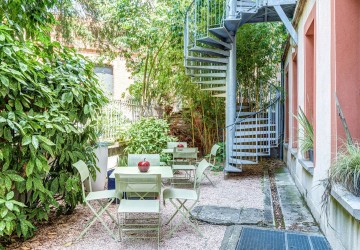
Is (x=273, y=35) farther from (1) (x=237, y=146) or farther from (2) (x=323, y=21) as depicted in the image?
(2) (x=323, y=21)

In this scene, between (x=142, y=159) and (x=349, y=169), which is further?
(x=142, y=159)

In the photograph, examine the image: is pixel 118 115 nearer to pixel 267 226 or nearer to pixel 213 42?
pixel 213 42

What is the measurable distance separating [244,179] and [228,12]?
11.3 ft

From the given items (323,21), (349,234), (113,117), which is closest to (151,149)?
(113,117)

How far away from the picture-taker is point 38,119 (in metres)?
3.18

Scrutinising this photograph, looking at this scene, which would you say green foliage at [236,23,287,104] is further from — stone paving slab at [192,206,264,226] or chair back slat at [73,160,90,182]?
chair back slat at [73,160,90,182]

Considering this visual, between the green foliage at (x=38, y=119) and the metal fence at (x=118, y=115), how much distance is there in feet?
10.8

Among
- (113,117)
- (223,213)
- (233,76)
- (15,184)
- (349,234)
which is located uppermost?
(233,76)

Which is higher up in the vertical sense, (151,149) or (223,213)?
(151,149)

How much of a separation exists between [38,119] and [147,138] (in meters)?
4.33

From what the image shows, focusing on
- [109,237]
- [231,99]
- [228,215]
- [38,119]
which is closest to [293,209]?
[228,215]

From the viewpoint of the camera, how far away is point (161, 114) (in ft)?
34.6

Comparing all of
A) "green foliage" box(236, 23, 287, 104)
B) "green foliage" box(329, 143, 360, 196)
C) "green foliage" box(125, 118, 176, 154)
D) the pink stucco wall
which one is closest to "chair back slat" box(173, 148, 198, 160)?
"green foliage" box(125, 118, 176, 154)

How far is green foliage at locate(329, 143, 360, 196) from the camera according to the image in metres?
2.55
